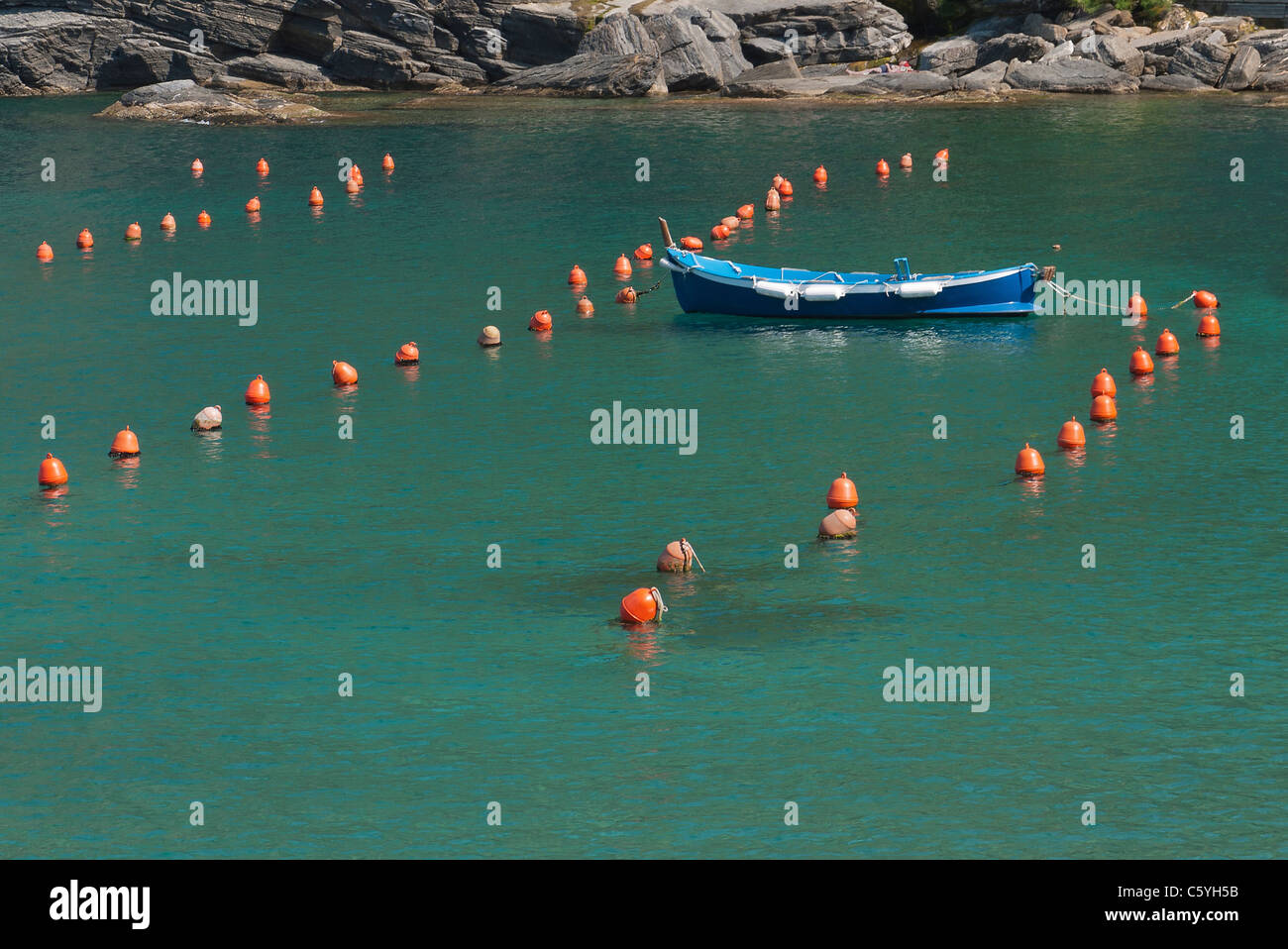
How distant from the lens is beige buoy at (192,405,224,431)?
4509 centimetres

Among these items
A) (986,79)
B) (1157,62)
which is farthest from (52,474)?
(1157,62)

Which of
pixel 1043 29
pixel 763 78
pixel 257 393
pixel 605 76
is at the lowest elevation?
pixel 257 393

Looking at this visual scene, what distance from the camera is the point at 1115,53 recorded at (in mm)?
106438

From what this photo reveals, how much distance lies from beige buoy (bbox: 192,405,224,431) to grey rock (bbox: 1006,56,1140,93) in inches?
2895

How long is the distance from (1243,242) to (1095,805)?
45.0 meters

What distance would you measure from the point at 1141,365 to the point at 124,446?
27976 millimetres

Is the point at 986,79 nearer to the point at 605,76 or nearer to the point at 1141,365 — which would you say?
the point at 605,76

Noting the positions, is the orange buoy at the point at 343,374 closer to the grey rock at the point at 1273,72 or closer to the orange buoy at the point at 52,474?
the orange buoy at the point at 52,474

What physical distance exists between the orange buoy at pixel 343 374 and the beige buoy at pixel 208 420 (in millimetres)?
4771

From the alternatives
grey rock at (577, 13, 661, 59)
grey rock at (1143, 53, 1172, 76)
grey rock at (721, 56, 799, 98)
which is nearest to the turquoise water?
grey rock at (1143, 53, 1172, 76)

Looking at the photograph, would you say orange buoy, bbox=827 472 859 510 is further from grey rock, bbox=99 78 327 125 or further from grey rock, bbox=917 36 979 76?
grey rock, bbox=917 36 979 76

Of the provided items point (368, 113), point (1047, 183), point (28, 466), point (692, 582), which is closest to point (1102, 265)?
point (1047, 183)

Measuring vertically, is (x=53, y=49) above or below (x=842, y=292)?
below

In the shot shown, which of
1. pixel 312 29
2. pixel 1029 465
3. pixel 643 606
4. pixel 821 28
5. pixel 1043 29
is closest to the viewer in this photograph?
pixel 643 606
